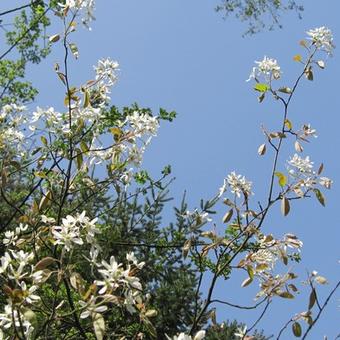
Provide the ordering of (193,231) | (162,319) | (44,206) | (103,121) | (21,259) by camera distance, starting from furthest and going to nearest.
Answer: (162,319) → (103,121) → (193,231) → (44,206) → (21,259)

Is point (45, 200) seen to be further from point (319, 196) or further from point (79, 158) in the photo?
point (319, 196)

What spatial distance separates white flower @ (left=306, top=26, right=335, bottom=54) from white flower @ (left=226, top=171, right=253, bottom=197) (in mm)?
1098

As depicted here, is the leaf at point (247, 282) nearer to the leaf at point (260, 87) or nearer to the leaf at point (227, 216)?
the leaf at point (227, 216)

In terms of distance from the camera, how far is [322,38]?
4.09 m

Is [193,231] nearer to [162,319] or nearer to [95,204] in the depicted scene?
[162,319]

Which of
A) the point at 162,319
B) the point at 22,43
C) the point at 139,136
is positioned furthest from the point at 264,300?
the point at 22,43

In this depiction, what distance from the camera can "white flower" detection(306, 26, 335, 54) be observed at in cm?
409

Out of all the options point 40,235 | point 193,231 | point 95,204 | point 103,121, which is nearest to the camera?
point 40,235

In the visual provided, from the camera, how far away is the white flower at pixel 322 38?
13.4 feet

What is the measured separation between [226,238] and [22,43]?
19.0 feet

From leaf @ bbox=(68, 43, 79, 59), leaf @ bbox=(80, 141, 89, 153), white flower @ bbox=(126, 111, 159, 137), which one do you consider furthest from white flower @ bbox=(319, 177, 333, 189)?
leaf @ bbox=(68, 43, 79, 59)

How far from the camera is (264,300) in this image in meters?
3.47

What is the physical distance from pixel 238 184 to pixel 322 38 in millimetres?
1185

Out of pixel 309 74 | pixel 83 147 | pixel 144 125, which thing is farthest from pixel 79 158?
pixel 309 74
